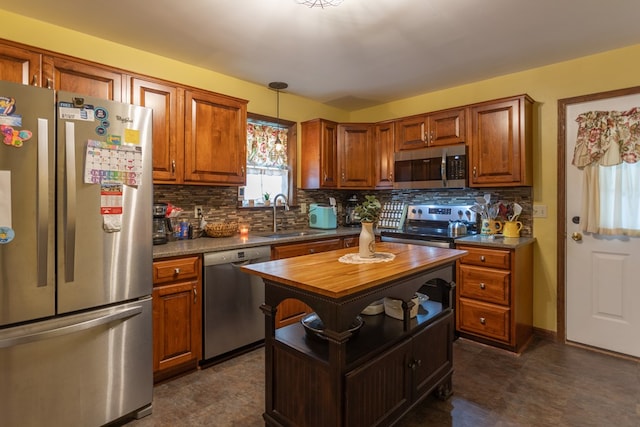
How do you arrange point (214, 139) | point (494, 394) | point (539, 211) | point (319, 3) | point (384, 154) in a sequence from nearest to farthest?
1. point (319, 3)
2. point (494, 394)
3. point (214, 139)
4. point (539, 211)
5. point (384, 154)

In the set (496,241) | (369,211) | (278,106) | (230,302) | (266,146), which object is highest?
(278,106)

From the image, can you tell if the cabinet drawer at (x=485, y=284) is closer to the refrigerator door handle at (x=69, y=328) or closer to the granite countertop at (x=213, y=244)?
the granite countertop at (x=213, y=244)

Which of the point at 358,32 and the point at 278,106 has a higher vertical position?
the point at 358,32

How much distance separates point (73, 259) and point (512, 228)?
337cm

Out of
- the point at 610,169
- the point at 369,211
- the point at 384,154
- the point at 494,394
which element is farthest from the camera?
the point at 384,154

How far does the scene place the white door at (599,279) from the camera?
8.93ft

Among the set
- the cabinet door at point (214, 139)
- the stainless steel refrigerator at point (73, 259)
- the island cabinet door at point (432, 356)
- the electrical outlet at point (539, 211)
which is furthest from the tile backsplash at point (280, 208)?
the island cabinet door at point (432, 356)

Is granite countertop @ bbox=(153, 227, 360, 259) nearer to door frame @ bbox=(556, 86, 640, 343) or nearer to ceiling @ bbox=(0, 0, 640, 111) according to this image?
ceiling @ bbox=(0, 0, 640, 111)

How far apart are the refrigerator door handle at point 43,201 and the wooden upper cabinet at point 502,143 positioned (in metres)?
3.21

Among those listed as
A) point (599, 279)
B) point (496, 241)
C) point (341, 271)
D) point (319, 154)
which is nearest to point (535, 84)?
point (496, 241)

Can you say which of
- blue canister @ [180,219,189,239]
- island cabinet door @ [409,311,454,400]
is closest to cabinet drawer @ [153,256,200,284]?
blue canister @ [180,219,189,239]

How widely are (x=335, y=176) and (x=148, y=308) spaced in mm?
2509

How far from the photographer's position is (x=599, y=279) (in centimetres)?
287

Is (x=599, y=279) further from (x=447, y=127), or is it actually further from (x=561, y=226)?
(x=447, y=127)
